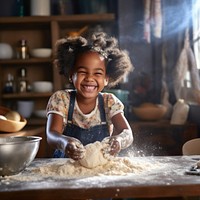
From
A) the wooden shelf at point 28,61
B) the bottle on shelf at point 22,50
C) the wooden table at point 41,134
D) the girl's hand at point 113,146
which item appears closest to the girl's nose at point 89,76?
the girl's hand at point 113,146

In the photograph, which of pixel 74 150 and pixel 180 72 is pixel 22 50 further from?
pixel 74 150

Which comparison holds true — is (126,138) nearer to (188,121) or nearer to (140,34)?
(188,121)

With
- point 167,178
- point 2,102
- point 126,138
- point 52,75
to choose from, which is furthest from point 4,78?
point 167,178

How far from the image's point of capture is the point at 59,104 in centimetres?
161

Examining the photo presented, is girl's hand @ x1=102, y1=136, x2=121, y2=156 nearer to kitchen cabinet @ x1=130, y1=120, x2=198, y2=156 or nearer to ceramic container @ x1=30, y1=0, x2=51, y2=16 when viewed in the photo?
kitchen cabinet @ x1=130, y1=120, x2=198, y2=156

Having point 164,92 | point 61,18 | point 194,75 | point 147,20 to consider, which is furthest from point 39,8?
point 194,75

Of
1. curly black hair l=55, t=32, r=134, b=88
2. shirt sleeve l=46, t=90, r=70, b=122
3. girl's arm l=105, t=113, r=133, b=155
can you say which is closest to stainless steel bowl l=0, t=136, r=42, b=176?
girl's arm l=105, t=113, r=133, b=155

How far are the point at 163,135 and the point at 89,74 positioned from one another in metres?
1.28

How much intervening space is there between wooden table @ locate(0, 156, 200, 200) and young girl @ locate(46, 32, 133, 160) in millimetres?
474

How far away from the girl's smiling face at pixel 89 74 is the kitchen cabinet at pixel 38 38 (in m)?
1.50

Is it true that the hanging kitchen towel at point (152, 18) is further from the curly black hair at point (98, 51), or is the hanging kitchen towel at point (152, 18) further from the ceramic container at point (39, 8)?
the curly black hair at point (98, 51)

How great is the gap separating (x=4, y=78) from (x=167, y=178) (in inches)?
103

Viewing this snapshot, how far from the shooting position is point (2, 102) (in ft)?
10.7

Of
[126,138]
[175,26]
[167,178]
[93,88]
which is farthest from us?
[175,26]
